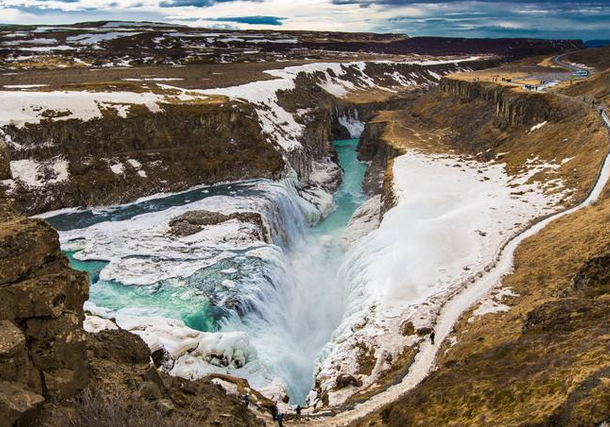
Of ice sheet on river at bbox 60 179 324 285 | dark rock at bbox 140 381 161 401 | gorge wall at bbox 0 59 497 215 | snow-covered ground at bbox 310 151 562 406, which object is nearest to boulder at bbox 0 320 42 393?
dark rock at bbox 140 381 161 401

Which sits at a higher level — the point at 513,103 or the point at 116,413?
the point at 513,103

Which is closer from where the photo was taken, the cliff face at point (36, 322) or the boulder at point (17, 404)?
the boulder at point (17, 404)

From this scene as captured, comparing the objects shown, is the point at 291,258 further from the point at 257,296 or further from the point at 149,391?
the point at 149,391

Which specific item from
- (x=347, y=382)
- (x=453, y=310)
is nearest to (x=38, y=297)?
(x=347, y=382)

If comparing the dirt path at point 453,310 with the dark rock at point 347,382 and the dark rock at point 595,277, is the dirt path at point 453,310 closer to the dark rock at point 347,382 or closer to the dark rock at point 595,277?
the dark rock at point 347,382

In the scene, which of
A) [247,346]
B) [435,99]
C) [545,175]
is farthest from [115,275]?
[435,99]

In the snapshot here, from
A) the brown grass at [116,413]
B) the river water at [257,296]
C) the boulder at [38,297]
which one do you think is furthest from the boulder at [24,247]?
the river water at [257,296]

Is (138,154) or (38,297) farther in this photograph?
(138,154)
